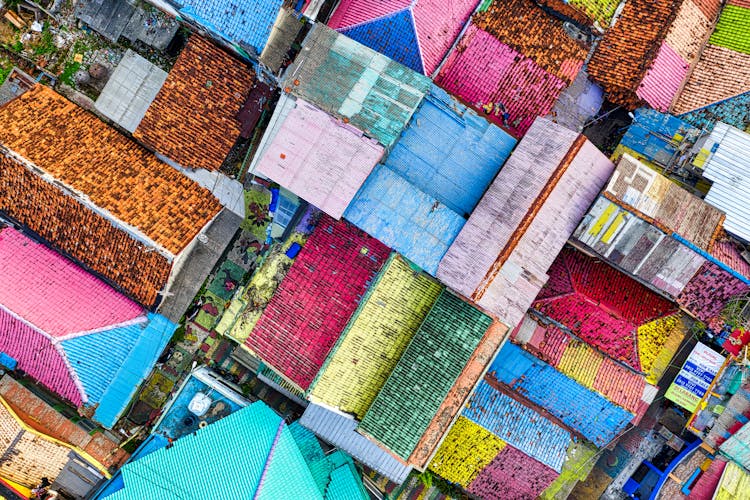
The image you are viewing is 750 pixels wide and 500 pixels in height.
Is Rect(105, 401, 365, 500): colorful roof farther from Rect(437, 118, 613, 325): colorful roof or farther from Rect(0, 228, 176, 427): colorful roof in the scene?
Rect(437, 118, 613, 325): colorful roof

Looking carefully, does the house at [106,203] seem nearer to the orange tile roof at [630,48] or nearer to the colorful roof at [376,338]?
the colorful roof at [376,338]

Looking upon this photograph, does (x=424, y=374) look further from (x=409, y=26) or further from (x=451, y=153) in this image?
(x=409, y=26)

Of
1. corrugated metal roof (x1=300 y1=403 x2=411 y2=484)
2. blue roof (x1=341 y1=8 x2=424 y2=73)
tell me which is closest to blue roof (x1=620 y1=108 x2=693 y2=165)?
blue roof (x1=341 y1=8 x2=424 y2=73)

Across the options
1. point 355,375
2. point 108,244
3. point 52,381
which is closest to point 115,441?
point 52,381

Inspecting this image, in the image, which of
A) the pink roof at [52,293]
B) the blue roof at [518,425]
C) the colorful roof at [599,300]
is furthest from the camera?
the colorful roof at [599,300]

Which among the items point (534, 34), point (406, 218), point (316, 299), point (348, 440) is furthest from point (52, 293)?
point (534, 34)

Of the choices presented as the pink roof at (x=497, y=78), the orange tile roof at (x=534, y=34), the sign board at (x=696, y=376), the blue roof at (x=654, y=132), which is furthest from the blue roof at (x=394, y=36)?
the sign board at (x=696, y=376)

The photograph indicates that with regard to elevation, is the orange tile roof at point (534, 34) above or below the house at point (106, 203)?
above
